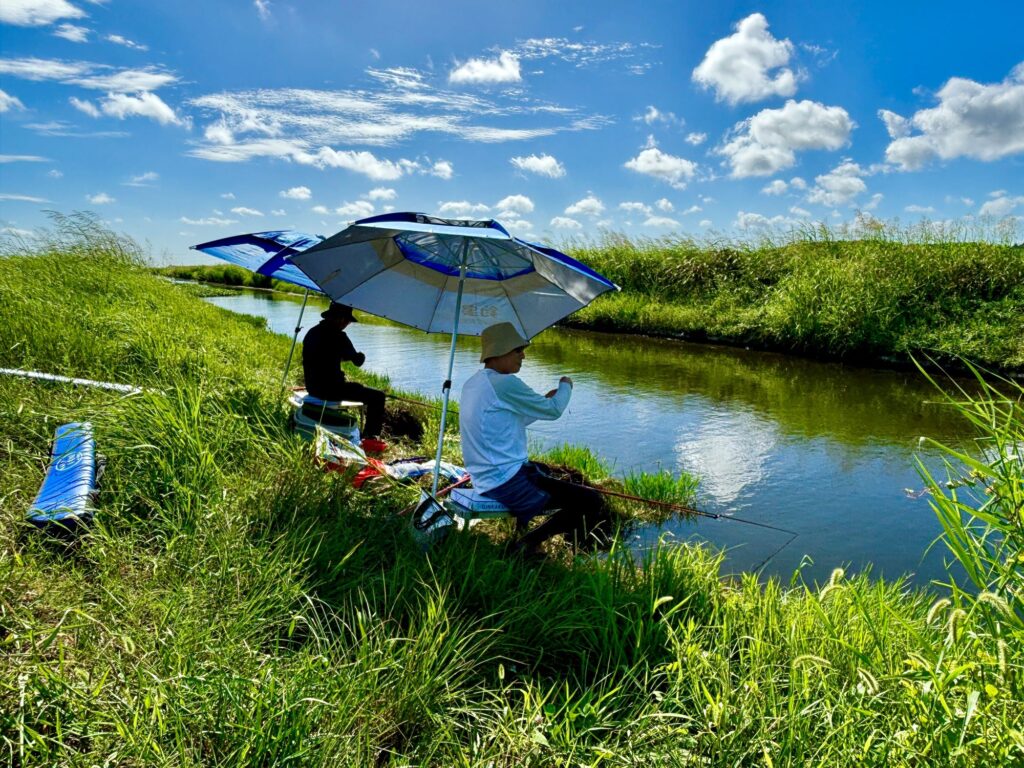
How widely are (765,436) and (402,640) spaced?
25.0 ft

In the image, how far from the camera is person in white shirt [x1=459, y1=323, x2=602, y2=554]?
4.45 meters

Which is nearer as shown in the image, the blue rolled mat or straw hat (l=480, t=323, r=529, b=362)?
the blue rolled mat

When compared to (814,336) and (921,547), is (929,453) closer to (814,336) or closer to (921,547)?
(921,547)

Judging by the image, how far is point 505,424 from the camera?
451 cm

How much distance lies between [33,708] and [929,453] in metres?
9.15

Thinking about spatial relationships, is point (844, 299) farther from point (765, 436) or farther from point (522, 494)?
point (522, 494)

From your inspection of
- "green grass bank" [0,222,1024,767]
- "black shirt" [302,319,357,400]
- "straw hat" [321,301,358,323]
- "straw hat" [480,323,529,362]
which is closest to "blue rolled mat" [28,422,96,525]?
"green grass bank" [0,222,1024,767]

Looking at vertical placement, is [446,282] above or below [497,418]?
above

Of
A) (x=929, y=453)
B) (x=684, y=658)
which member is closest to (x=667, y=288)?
(x=929, y=453)

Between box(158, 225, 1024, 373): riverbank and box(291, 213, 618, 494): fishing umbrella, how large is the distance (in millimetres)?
10790

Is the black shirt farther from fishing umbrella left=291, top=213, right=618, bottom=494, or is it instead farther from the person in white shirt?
the person in white shirt

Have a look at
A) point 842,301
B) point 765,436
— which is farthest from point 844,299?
point 765,436

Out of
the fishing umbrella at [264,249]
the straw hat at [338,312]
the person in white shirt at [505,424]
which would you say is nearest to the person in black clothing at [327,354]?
the straw hat at [338,312]

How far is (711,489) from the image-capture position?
716 centimetres
